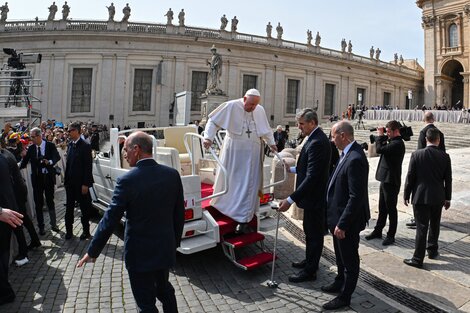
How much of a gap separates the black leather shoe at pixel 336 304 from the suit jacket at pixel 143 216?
1.98 metres

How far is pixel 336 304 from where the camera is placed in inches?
147

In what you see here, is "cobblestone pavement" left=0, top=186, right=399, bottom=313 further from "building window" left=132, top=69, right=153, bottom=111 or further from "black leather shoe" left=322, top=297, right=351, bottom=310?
"building window" left=132, top=69, right=153, bottom=111

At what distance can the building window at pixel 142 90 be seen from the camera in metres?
34.5

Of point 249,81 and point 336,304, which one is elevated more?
point 249,81

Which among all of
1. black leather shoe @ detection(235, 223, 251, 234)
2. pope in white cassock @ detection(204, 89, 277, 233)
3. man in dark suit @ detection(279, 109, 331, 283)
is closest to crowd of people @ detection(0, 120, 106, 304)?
pope in white cassock @ detection(204, 89, 277, 233)

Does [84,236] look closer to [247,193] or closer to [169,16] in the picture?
[247,193]

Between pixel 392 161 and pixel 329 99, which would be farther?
pixel 329 99

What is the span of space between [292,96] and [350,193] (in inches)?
1483

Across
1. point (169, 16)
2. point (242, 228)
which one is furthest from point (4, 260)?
point (169, 16)

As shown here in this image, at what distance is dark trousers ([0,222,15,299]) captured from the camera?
3.84m

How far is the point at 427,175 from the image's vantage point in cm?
476

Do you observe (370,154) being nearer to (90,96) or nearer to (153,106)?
(153,106)

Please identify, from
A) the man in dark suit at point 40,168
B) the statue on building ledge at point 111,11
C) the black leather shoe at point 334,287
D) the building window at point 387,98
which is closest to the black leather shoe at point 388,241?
the black leather shoe at point 334,287

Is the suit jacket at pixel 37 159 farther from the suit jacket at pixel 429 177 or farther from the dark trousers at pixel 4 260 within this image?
the suit jacket at pixel 429 177
